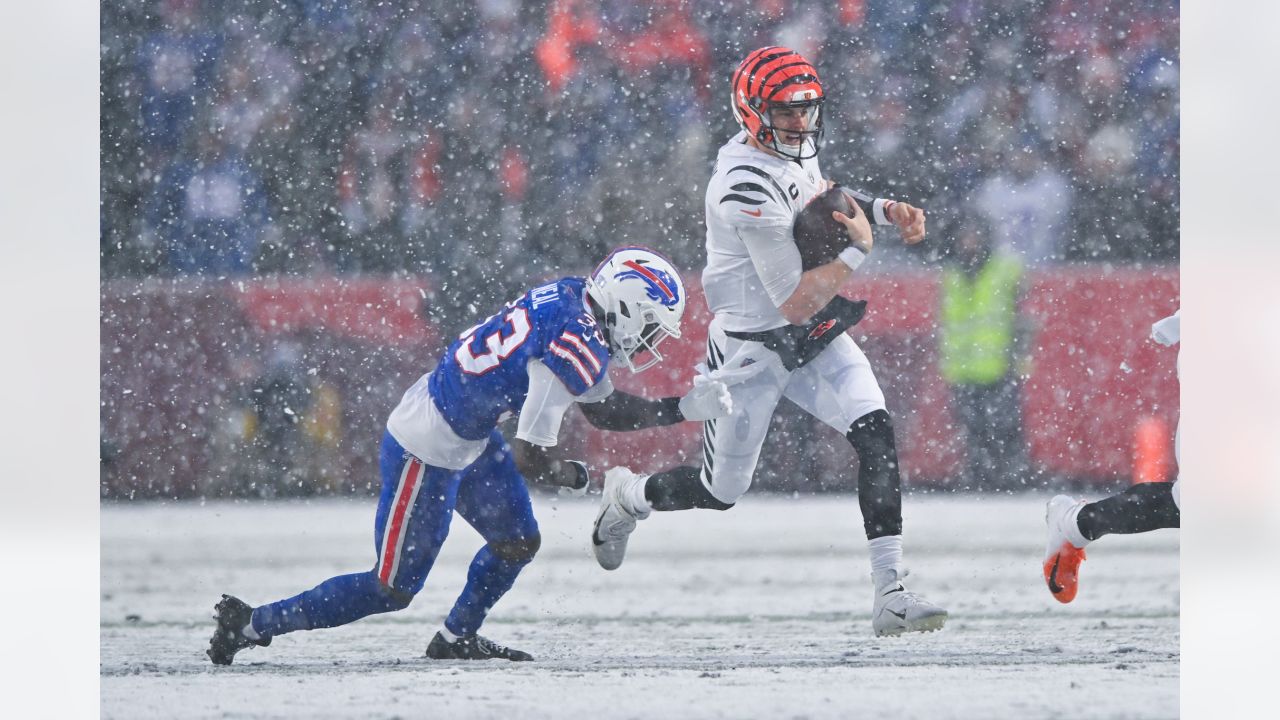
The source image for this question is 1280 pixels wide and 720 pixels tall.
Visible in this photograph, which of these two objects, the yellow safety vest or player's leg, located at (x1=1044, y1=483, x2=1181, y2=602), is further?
the yellow safety vest

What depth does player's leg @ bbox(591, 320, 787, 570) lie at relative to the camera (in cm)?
302

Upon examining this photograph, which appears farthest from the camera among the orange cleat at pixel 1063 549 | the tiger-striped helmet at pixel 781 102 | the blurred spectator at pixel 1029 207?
the blurred spectator at pixel 1029 207

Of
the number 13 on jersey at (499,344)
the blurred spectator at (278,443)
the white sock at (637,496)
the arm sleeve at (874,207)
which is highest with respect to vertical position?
the arm sleeve at (874,207)

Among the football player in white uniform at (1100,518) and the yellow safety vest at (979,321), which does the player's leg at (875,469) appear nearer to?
the football player in white uniform at (1100,518)

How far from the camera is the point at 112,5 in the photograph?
3580 millimetres

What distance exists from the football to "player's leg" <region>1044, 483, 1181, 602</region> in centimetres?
90

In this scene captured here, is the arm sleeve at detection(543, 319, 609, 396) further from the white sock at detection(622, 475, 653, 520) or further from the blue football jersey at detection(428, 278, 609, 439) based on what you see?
the white sock at detection(622, 475, 653, 520)

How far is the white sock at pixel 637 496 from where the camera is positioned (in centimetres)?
315

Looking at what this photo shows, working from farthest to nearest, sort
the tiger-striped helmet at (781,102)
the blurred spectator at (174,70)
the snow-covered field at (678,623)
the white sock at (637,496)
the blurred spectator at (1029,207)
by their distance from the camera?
the blurred spectator at (1029,207) < the blurred spectator at (174,70) < the white sock at (637,496) < the tiger-striped helmet at (781,102) < the snow-covered field at (678,623)

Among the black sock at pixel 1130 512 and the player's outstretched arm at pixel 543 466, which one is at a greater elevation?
the player's outstretched arm at pixel 543 466

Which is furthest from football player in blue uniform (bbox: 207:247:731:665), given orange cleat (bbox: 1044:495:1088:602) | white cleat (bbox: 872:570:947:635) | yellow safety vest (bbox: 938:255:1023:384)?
yellow safety vest (bbox: 938:255:1023:384)

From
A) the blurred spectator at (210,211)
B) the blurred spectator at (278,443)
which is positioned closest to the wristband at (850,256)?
the blurred spectator at (278,443)

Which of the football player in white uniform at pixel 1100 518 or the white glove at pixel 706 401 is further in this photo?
the football player in white uniform at pixel 1100 518

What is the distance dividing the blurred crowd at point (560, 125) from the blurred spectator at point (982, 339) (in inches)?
3.3
